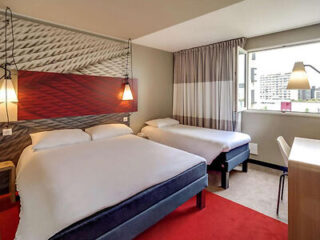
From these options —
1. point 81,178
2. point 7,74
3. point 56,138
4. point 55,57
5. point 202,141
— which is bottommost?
point 81,178

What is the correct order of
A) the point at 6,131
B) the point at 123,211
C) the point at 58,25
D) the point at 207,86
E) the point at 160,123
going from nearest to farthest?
1. the point at 123,211
2. the point at 6,131
3. the point at 58,25
4. the point at 160,123
5. the point at 207,86

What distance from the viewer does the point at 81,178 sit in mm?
1611

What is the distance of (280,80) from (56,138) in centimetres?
388

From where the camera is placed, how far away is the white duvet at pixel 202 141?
8.79 feet

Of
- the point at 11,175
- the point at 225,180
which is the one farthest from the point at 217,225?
the point at 11,175

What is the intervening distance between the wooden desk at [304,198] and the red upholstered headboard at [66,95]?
9.61 feet

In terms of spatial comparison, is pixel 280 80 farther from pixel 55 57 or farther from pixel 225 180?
pixel 55 57

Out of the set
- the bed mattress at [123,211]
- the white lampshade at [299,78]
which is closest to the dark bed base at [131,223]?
the bed mattress at [123,211]

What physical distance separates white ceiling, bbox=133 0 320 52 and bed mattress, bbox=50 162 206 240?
83.8 inches

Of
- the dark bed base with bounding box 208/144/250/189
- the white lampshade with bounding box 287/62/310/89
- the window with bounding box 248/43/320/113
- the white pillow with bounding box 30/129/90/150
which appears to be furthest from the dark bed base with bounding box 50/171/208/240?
the window with bounding box 248/43/320/113

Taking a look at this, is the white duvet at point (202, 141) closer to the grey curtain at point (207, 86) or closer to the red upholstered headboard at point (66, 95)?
the grey curtain at point (207, 86)

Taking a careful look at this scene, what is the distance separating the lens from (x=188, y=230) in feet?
5.98

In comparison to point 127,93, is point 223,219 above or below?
below

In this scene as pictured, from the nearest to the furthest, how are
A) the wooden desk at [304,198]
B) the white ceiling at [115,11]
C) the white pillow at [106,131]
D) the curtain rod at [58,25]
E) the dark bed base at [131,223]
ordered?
the dark bed base at [131,223], the wooden desk at [304,198], the white ceiling at [115,11], the curtain rod at [58,25], the white pillow at [106,131]
